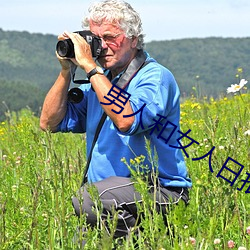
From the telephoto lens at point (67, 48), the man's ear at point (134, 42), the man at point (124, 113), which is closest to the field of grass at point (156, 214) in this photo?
the man at point (124, 113)

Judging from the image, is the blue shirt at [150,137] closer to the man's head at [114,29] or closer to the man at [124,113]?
the man at [124,113]

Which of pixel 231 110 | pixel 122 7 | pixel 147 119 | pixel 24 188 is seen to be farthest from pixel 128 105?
pixel 231 110

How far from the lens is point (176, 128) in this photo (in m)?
3.60

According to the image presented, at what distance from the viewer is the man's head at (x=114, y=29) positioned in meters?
3.58

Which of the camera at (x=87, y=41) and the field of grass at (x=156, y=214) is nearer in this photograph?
the field of grass at (x=156, y=214)

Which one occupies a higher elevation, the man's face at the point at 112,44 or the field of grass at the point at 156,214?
the man's face at the point at 112,44

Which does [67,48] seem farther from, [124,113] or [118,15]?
[124,113]

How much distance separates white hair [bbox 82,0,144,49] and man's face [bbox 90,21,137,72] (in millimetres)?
27

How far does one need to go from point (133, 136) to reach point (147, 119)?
22 cm

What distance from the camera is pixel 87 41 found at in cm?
349

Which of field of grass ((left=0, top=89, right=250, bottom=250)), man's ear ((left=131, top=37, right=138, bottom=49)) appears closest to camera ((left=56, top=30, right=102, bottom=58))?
man's ear ((left=131, top=37, right=138, bottom=49))

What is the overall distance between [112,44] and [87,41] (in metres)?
0.15

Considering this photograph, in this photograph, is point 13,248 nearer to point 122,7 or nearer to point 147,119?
point 147,119

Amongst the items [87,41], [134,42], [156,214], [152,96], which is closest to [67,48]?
[87,41]
